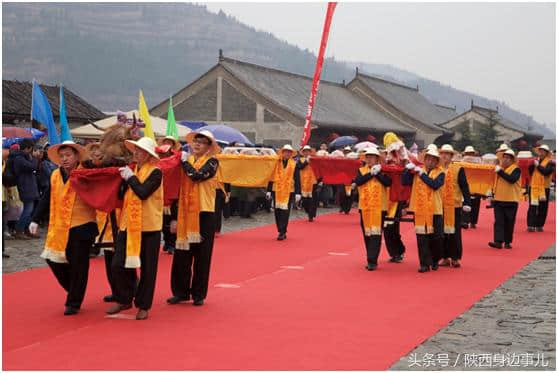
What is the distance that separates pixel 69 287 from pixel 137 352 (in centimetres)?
196

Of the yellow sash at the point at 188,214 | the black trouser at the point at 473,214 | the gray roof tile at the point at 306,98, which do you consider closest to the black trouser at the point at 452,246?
Result: the yellow sash at the point at 188,214

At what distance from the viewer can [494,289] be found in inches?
386

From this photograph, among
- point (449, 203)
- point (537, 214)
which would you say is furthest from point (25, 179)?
point (537, 214)

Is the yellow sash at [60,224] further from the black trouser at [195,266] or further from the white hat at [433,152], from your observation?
the white hat at [433,152]

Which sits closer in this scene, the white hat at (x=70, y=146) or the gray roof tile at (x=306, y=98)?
the white hat at (x=70, y=146)

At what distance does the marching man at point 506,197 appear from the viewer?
13.9 metres

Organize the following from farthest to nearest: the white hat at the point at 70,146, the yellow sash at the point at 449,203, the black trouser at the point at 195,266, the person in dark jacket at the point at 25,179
Result: the person in dark jacket at the point at 25,179, the yellow sash at the point at 449,203, the black trouser at the point at 195,266, the white hat at the point at 70,146

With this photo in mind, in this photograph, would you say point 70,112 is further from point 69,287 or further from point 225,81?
point 69,287

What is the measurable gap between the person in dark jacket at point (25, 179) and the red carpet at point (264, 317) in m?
2.88

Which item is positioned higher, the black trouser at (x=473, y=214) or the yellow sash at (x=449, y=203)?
the yellow sash at (x=449, y=203)

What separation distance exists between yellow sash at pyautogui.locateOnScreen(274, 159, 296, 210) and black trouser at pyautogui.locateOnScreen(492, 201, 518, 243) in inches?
139

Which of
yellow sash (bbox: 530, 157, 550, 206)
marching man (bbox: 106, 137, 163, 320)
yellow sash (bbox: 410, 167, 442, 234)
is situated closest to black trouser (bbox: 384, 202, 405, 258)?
yellow sash (bbox: 410, 167, 442, 234)

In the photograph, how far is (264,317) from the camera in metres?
7.79

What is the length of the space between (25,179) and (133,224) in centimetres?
669
